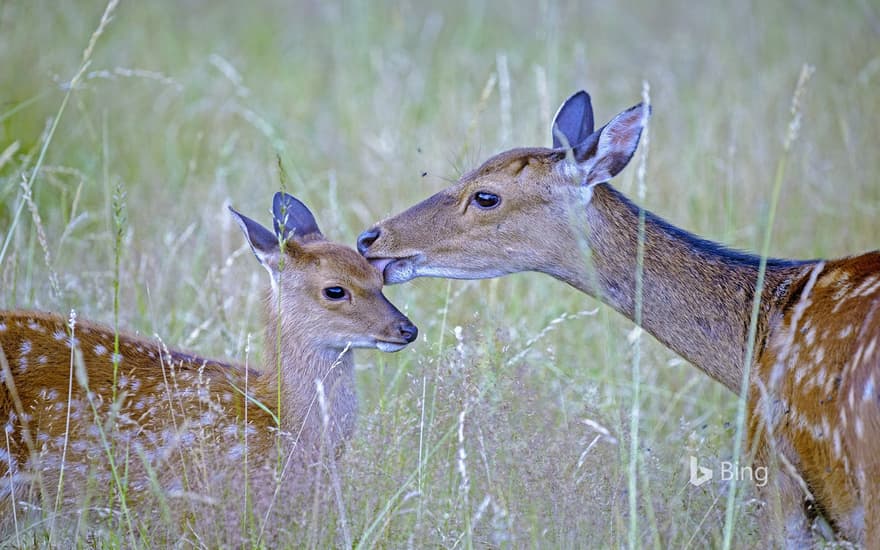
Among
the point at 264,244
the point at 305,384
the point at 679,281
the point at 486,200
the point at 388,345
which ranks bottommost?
the point at 305,384

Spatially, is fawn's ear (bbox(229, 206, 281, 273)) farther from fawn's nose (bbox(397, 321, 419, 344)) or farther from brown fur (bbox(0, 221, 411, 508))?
fawn's nose (bbox(397, 321, 419, 344))

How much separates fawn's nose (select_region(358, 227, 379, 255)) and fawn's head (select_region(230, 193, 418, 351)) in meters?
0.06

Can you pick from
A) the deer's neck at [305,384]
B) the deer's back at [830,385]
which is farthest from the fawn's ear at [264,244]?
the deer's back at [830,385]

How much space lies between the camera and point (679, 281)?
489 cm

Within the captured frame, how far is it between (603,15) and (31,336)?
9.63 metres

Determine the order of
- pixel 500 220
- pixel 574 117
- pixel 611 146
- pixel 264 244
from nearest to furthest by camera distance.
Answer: pixel 611 146 → pixel 500 220 → pixel 264 244 → pixel 574 117

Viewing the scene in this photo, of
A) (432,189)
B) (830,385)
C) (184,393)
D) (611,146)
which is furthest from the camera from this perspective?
(432,189)

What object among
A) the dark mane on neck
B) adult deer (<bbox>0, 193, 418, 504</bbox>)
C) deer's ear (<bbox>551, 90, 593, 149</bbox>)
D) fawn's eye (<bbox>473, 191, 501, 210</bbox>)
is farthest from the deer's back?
adult deer (<bbox>0, 193, 418, 504</bbox>)

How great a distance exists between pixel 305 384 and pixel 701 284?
66.1 inches

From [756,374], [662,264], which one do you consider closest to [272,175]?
[662,264]

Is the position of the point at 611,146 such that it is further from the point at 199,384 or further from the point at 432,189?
the point at 432,189

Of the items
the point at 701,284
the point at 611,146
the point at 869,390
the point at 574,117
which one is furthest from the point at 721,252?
the point at 869,390

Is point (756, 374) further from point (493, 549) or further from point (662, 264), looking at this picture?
point (493, 549)

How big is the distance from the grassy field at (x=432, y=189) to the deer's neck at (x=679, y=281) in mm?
306
